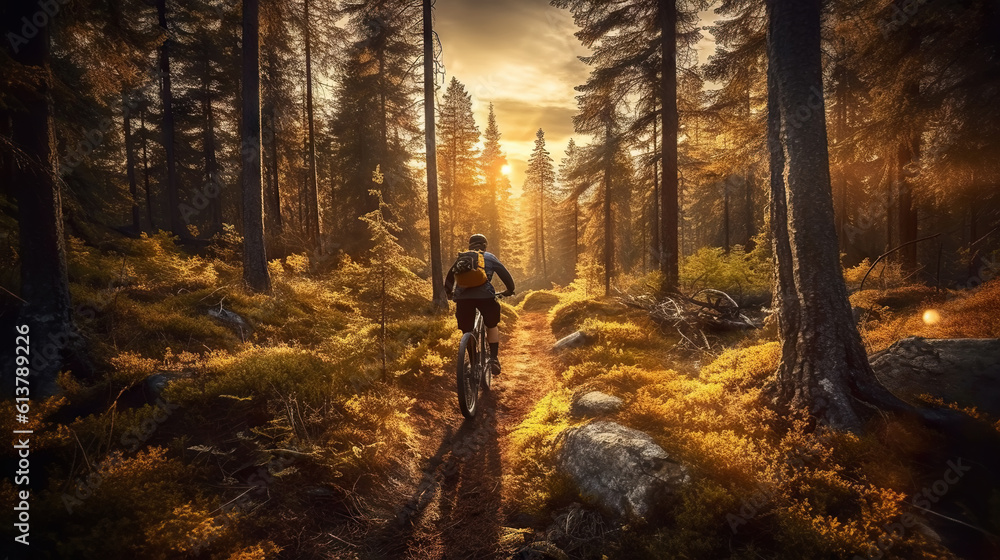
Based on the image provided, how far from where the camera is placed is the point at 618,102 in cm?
1321

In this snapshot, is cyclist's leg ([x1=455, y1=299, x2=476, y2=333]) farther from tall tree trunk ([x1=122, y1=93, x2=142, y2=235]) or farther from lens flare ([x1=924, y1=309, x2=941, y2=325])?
tall tree trunk ([x1=122, y1=93, x2=142, y2=235])

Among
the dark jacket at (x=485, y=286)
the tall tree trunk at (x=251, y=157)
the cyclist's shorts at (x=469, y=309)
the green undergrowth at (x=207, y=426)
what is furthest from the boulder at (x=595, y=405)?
the tall tree trunk at (x=251, y=157)

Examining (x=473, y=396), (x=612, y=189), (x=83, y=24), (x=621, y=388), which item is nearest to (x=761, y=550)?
(x=621, y=388)

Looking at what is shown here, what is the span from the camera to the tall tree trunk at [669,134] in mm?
11875

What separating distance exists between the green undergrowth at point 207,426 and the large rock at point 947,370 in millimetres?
6665

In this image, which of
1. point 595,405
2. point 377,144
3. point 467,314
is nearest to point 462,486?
point 595,405

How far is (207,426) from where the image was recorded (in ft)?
14.1

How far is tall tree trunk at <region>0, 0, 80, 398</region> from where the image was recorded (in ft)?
17.0

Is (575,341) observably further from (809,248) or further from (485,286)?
(809,248)

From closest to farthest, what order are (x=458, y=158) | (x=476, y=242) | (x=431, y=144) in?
(x=476, y=242), (x=431, y=144), (x=458, y=158)

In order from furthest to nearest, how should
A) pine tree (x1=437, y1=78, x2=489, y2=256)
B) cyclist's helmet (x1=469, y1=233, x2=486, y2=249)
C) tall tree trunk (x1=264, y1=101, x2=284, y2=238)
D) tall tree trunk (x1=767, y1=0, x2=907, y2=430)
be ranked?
pine tree (x1=437, y1=78, x2=489, y2=256) → tall tree trunk (x1=264, y1=101, x2=284, y2=238) → cyclist's helmet (x1=469, y1=233, x2=486, y2=249) → tall tree trunk (x1=767, y1=0, x2=907, y2=430)

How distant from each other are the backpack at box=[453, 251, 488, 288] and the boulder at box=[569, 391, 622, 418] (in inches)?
103

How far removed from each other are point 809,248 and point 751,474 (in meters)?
3.01

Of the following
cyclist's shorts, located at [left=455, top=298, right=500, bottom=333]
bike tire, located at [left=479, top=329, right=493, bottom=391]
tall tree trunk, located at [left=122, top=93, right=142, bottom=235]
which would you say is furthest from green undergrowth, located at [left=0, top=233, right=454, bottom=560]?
tall tree trunk, located at [left=122, top=93, right=142, bottom=235]
